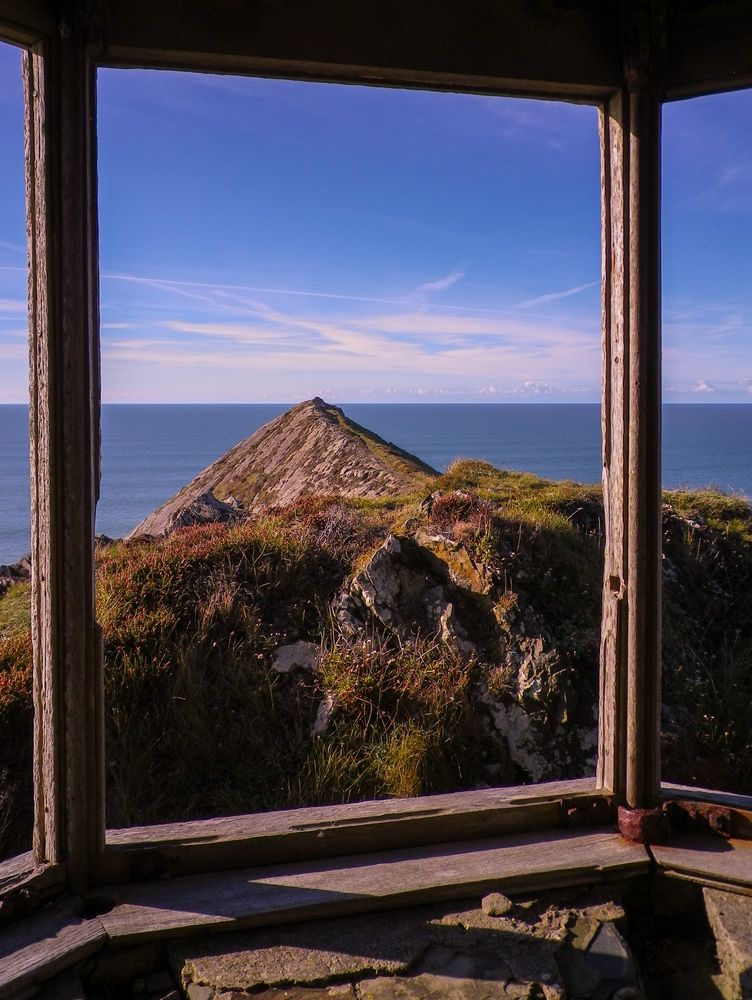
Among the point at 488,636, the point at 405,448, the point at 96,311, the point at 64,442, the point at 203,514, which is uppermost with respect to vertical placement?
the point at 405,448

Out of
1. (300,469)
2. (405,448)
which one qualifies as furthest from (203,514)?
(405,448)

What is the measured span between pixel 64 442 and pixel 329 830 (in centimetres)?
144

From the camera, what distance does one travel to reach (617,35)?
7.72ft

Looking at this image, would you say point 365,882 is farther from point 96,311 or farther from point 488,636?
point 488,636

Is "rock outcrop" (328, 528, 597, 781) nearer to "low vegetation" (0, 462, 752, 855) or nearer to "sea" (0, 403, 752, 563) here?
"low vegetation" (0, 462, 752, 855)

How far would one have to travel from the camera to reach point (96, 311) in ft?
6.82

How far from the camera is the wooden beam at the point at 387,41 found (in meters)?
2.04

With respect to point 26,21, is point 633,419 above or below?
below

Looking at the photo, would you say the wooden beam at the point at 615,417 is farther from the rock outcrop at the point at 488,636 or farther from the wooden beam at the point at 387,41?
the rock outcrop at the point at 488,636

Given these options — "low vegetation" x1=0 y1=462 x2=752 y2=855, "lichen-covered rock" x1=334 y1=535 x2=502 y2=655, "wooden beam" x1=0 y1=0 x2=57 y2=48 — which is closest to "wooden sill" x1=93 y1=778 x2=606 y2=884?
"low vegetation" x1=0 y1=462 x2=752 y2=855

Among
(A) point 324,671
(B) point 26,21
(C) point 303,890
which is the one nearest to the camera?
(B) point 26,21

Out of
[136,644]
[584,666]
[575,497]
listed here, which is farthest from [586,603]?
[136,644]

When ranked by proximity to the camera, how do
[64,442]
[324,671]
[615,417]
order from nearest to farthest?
[64,442], [615,417], [324,671]

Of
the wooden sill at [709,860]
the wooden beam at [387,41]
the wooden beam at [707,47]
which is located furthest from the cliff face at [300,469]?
the wooden beam at [707,47]
